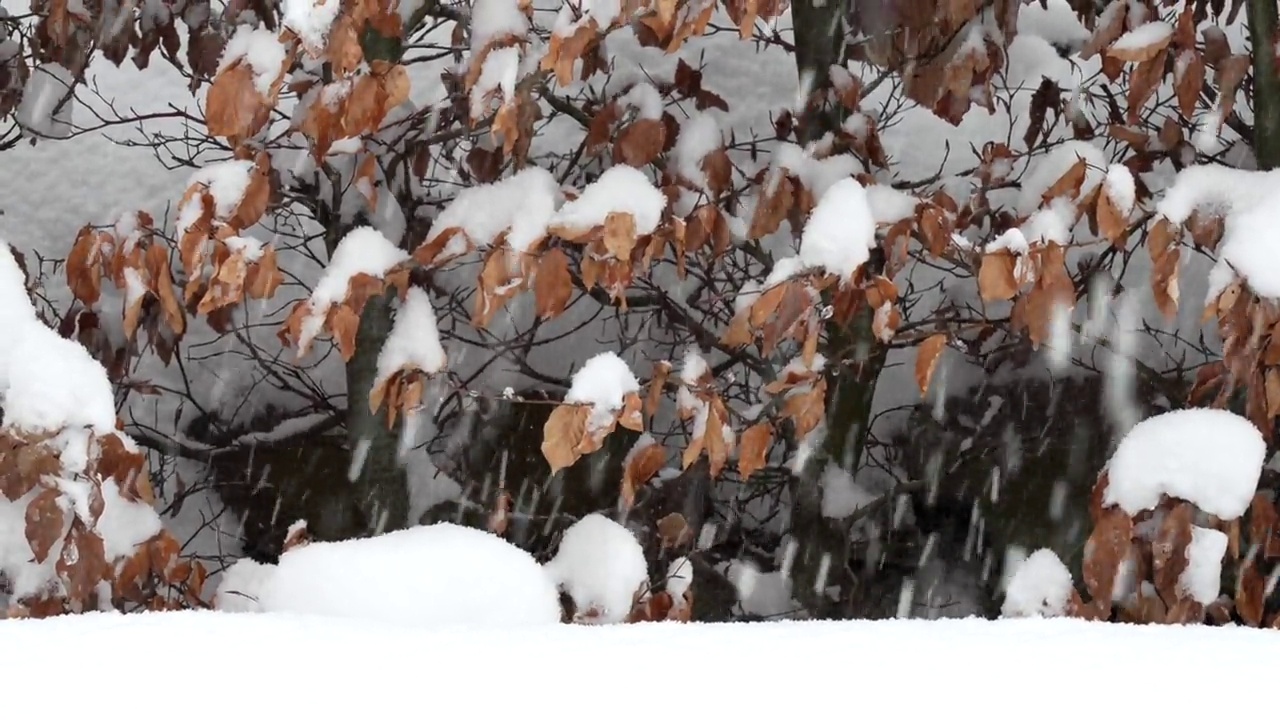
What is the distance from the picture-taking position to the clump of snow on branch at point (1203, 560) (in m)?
1.99

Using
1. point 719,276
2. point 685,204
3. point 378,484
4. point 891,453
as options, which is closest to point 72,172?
point 378,484

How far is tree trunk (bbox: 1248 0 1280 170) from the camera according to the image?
233 centimetres

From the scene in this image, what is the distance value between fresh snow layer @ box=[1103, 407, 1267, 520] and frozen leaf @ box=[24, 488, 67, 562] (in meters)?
1.75

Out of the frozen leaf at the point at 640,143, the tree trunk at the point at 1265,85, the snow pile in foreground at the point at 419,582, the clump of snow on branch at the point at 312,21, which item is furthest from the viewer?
the tree trunk at the point at 1265,85

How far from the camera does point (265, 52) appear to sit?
189cm

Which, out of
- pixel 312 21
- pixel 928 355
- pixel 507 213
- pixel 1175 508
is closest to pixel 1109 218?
pixel 928 355

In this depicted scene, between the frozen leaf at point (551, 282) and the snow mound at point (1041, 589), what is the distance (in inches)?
41.9

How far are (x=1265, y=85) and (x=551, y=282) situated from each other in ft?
5.00

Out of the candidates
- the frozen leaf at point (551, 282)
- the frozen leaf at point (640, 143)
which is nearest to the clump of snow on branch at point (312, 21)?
the frozen leaf at point (551, 282)

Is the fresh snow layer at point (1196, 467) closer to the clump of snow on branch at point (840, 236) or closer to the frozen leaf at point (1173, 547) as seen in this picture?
the frozen leaf at point (1173, 547)

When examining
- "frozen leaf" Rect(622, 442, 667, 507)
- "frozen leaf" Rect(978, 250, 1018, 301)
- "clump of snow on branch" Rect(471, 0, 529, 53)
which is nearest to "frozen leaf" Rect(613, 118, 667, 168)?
"clump of snow on branch" Rect(471, 0, 529, 53)

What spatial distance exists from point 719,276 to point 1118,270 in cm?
116

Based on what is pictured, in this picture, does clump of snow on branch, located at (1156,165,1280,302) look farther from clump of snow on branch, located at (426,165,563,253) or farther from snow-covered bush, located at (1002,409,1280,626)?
clump of snow on branch, located at (426,165,563,253)

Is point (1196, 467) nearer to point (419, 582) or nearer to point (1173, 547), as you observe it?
point (1173, 547)
